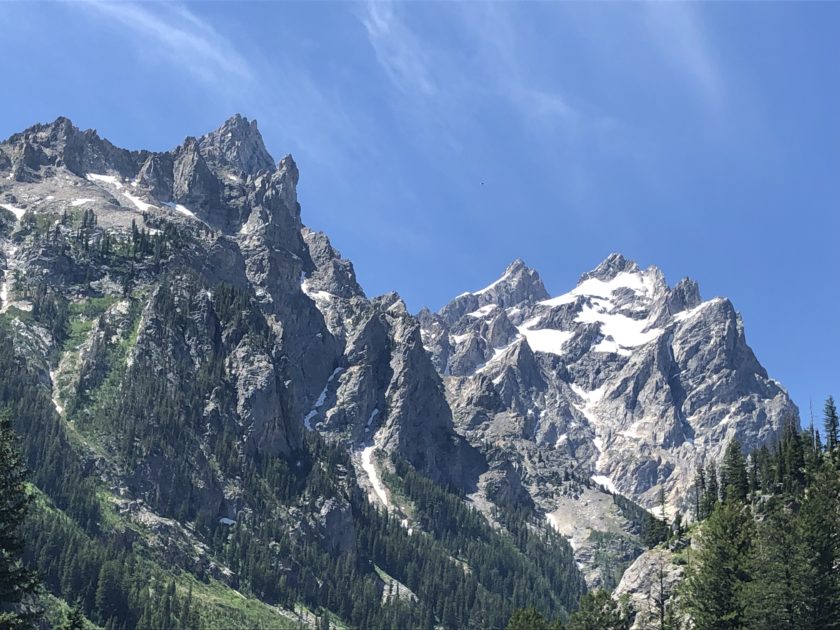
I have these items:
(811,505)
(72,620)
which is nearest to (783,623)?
(811,505)

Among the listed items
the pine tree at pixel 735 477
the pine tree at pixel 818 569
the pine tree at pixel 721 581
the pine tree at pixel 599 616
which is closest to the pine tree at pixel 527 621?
the pine tree at pixel 599 616

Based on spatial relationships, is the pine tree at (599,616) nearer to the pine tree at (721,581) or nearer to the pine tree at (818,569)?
the pine tree at (721,581)

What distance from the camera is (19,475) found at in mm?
42031

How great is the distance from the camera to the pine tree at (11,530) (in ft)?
131

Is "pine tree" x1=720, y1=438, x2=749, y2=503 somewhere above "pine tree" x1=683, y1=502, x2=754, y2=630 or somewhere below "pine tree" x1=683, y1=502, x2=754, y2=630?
above

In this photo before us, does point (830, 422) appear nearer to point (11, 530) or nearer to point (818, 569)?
point (818, 569)

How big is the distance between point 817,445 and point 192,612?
127 metres

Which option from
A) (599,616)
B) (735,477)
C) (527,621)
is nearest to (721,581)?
(599,616)

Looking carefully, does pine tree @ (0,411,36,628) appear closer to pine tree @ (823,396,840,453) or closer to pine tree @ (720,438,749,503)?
pine tree @ (720,438,749,503)

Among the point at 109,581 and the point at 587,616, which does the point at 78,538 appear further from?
the point at 587,616

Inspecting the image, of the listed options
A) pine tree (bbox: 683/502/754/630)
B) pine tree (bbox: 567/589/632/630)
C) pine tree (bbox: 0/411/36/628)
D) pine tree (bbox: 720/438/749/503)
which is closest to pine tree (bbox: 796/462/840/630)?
pine tree (bbox: 683/502/754/630)

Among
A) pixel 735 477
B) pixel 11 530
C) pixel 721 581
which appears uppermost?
pixel 735 477

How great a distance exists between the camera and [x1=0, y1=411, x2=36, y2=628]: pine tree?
3991 cm

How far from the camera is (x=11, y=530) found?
4069 cm
